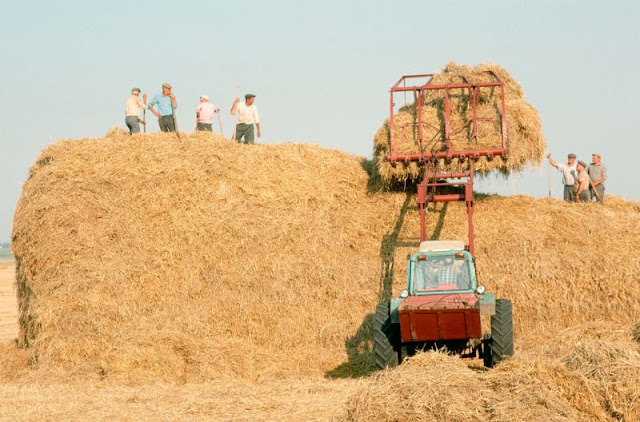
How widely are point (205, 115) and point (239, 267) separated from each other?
544cm

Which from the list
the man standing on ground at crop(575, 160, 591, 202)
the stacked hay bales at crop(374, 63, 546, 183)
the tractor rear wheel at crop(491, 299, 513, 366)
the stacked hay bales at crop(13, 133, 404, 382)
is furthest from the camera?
the man standing on ground at crop(575, 160, 591, 202)

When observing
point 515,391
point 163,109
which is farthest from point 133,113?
point 515,391

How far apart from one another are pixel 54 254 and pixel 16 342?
274 centimetres

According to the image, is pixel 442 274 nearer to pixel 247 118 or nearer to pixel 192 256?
pixel 192 256

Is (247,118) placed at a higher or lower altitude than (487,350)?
higher

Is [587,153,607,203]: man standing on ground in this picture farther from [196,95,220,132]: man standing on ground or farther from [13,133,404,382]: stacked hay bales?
[196,95,220,132]: man standing on ground

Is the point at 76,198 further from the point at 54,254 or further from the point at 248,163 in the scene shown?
the point at 248,163

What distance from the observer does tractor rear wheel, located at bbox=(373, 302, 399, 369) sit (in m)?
14.2

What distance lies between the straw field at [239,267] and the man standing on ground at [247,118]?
116cm

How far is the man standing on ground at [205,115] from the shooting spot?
73.8 ft

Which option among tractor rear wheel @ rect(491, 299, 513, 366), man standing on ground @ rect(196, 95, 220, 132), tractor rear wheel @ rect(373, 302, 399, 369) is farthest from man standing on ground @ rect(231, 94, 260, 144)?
tractor rear wheel @ rect(491, 299, 513, 366)

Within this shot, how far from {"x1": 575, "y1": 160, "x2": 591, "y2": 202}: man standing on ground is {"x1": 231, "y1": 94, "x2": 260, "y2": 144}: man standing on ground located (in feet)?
24.6

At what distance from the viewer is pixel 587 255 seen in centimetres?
1802

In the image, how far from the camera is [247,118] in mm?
21953
